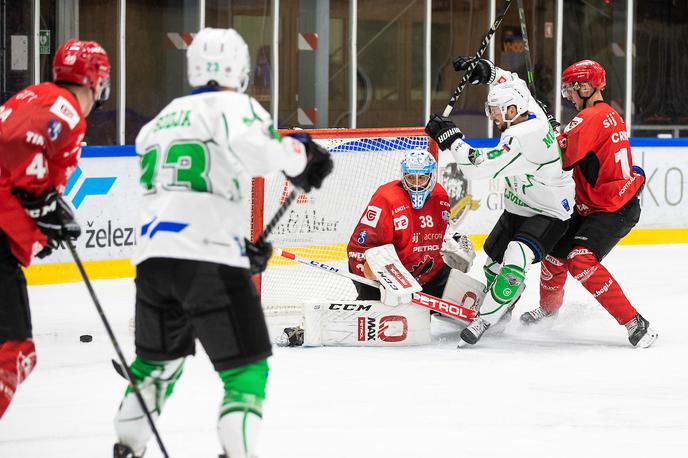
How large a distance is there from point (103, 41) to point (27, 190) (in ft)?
19.1

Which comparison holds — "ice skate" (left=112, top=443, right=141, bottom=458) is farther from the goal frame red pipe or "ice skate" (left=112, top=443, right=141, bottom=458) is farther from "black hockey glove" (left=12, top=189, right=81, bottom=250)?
the goal frame red pipe

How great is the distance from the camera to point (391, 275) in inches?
200

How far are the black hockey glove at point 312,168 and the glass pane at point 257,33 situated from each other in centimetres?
660

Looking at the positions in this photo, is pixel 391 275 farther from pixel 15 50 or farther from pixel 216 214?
pixel 15 50

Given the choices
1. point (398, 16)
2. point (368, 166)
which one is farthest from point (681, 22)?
point (368, 166)

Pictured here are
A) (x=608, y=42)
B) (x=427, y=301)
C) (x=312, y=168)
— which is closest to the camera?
(x=312, y=168)

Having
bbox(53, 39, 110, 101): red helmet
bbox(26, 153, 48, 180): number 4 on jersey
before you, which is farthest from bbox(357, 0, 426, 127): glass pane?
bbox(26, 153, 48, 180): number 4 on jersey

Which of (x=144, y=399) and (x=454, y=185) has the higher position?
(x=454, y=185)

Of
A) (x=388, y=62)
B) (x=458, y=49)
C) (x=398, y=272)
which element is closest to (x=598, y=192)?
(x=398, y=272)

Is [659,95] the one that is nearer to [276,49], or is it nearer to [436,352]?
[276,49]

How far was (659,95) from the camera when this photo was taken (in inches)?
451

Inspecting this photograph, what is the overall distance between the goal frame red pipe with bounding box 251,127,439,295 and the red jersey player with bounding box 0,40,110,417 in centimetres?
209

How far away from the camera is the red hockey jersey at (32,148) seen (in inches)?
123

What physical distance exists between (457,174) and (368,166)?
2303 mm
